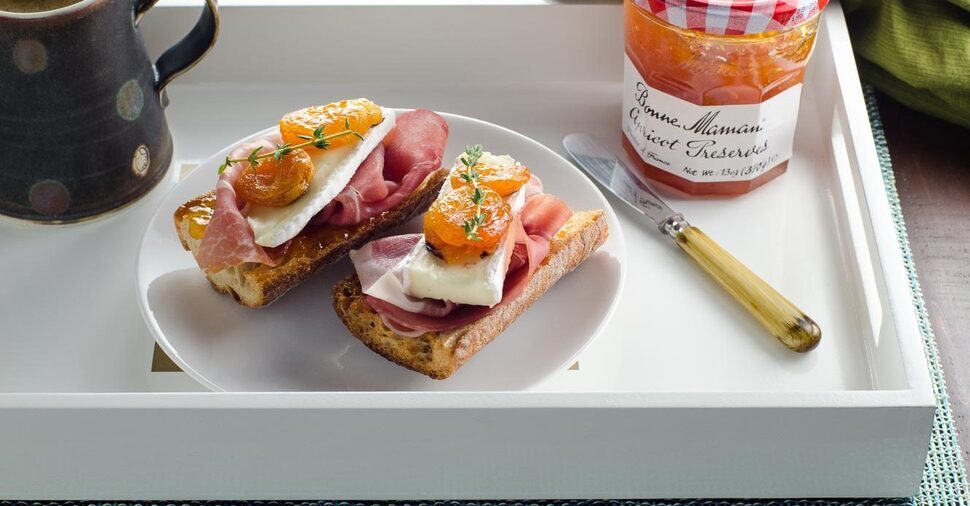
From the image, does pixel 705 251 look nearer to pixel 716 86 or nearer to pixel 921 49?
pixel 716 86

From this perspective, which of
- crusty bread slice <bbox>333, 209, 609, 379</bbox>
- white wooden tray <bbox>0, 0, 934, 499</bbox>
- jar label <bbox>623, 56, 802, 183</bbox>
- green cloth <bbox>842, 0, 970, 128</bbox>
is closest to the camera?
white wooden tray <bbox>0, 0, 934, 499</bbox>

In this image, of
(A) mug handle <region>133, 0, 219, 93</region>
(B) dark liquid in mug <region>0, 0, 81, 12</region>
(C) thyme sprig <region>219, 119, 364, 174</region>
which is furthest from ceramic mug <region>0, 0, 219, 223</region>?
(C) thyme sprig <region>219, 119, 364, 174</region>

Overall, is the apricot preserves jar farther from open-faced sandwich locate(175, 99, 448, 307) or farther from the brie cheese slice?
the brie cheese slice

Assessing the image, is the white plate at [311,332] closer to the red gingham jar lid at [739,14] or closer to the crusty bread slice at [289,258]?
the crusty bread slice at [289,258]

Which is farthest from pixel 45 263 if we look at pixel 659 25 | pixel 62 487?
pixel 659 25

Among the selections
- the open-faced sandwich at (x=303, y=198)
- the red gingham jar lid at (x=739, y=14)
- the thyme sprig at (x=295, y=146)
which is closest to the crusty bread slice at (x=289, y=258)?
the open-faced sandwich at (x=303, y=198)
